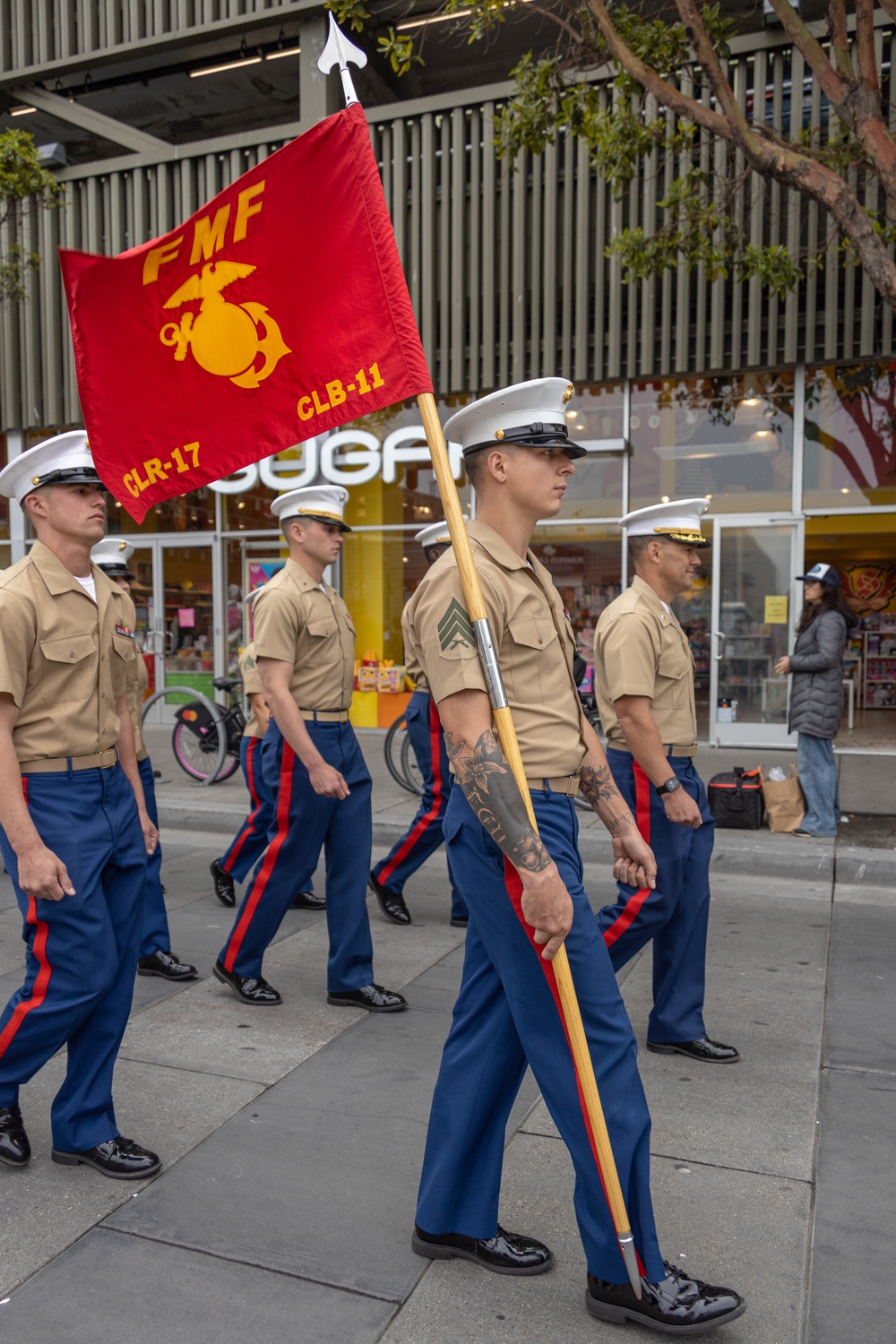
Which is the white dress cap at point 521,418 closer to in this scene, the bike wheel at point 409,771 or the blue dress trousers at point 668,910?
the blue dress trousers at point 668,910

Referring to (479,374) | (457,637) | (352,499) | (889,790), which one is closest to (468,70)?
(479,374)

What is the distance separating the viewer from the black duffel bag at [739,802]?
7926 millimetres

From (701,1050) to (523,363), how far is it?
1005 centimetres

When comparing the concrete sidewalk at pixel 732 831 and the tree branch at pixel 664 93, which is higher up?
the tree branch at pixel 664 93

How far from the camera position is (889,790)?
9516 mm

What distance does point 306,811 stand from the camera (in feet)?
14.9

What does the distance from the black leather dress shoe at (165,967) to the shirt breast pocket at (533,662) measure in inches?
119

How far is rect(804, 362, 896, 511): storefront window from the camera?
11.8 meters

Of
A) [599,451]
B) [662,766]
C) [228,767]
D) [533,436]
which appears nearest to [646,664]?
[662,766]

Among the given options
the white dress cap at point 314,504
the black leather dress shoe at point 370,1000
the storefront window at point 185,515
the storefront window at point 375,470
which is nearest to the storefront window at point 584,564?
the storefront window at point 375,470

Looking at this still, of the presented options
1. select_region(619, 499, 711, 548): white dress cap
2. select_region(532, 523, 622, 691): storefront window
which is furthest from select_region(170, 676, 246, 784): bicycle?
select_region(619, 499, 711, 548): white dress cap

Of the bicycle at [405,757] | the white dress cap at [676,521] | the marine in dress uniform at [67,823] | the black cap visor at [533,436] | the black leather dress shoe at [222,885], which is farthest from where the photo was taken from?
the bicycle at [405,757]

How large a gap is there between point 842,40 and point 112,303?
628cm

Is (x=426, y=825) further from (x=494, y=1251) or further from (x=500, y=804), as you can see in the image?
(x=500, y=804)
